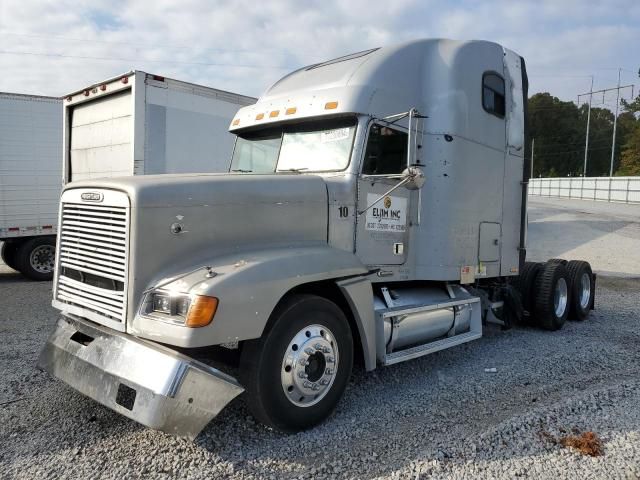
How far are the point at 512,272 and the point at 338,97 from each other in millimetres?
3638

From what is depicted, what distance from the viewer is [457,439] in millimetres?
3889

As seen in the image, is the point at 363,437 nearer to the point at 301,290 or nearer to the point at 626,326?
the point at 301,290

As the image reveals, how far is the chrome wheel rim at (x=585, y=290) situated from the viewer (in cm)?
814

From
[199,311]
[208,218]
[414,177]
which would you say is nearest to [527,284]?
[414,177]

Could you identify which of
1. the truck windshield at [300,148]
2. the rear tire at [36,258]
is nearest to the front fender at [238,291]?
the truck windshield at [300,148]

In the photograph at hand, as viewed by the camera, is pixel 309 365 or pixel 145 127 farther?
pixel 145 127

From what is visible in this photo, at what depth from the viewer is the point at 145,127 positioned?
847 centimetres

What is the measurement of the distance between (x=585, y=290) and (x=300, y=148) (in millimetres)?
5714

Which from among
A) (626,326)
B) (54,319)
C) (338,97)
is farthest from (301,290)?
(626,326)

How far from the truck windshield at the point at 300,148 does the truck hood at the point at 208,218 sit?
0.39 metres

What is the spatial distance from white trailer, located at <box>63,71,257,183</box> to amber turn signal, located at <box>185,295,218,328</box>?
4801 millimetres

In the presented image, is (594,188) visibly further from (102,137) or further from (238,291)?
(238,291)

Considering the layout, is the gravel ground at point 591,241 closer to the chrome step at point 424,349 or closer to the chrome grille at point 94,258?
the chrome step at point 424,349

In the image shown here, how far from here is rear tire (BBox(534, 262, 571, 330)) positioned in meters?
7.37
